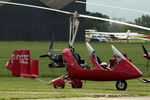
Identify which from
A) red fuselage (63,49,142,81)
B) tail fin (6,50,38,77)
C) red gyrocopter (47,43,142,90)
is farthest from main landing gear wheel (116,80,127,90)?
tail fin (6,50,38,77)

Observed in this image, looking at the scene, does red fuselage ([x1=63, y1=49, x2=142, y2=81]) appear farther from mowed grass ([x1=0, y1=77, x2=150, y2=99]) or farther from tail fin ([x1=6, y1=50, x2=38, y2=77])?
tail fin ([x1=6, y1=50, x2=38, y2=77])

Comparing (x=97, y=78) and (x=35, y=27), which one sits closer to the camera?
(x=97, y=78)

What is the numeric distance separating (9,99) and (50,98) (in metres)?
1.10

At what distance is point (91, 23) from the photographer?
149m

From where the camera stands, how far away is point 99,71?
57.9 ft

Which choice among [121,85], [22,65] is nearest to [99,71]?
[121,85]

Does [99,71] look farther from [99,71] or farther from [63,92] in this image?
[63,92]

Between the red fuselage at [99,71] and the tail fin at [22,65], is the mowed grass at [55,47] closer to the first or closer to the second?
the tail fin at [22,65]

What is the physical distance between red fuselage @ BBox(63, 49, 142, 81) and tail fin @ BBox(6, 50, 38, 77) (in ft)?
4.19

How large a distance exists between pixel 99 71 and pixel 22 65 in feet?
9.02

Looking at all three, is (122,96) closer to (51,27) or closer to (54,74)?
(54,74)

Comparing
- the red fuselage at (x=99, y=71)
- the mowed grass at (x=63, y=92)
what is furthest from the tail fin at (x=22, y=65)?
the red fuselage at (x=99, y=71)

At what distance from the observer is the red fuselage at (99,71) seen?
1730cm

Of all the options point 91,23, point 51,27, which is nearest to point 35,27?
point 51,27
